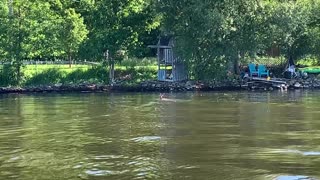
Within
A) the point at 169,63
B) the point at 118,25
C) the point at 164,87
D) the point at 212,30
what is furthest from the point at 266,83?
the point at 118,25

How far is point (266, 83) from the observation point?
134 ft

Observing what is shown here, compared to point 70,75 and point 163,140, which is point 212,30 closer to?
point 70,75

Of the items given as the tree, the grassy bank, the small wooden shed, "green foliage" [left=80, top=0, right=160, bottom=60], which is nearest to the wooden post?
"green foliage" [left=80, top=0, right=160, bottom=60]

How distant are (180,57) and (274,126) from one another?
74.6 feet

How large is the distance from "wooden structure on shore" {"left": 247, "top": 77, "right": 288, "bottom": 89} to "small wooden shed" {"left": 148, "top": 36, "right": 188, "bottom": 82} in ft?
17.4

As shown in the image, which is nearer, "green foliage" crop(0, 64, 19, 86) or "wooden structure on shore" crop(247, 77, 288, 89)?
"wooden structure on shore" crop(247, 77, 288, 89)

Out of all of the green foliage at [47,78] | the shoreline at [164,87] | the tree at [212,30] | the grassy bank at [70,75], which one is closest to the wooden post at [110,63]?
the grassy bank at [70,75]

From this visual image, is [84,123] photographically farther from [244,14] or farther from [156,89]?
[244,14]

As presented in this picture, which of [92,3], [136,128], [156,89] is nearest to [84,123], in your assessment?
[136,128]

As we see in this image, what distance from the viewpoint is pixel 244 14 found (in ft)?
136

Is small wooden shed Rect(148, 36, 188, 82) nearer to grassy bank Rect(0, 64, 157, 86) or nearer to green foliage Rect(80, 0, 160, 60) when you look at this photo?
grassy bank Rect(0, 64, 157, 86)

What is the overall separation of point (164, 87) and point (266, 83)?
21.9 ft

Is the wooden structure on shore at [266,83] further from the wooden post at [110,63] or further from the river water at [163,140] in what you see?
the wooden post at [110,63]

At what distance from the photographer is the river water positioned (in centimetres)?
1387
